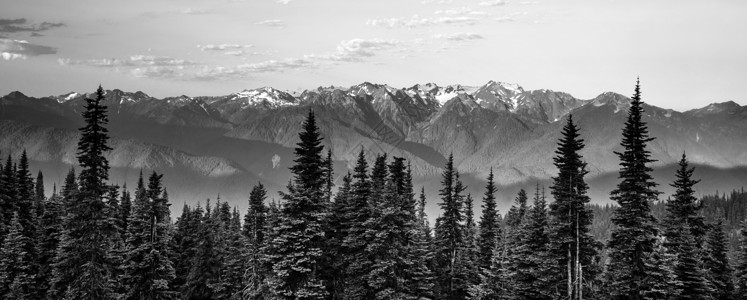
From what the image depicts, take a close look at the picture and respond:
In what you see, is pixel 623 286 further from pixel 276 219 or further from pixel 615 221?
pixel 276 219

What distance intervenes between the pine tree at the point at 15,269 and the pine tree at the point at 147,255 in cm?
1114

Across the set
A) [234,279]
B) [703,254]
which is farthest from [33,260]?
[703,254]

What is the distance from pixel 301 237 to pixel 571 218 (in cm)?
2106

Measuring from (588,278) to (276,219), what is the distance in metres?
26.3

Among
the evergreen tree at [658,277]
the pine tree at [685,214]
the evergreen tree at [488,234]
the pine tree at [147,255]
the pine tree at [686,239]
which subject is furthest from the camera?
the evergreen tree at [488,234]

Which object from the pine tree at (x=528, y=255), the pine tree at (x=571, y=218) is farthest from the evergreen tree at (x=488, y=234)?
the pine tree at (x=571, y=218)

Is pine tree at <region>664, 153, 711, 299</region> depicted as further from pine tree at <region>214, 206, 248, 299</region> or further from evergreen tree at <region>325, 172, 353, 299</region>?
pine tree at <region>214, 206, 248, 299</region>

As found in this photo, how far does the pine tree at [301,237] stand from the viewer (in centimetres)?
5216

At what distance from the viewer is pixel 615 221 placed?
50.7 m

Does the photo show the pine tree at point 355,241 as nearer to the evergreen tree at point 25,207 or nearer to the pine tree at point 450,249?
the pine tree at point 450,249

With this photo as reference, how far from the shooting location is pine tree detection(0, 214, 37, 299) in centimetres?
7219

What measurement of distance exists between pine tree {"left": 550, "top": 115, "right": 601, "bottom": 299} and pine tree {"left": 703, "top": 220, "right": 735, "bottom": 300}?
17377 mm

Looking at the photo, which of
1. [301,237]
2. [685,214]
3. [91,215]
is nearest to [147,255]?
[91,215]

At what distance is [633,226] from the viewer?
5047cm
